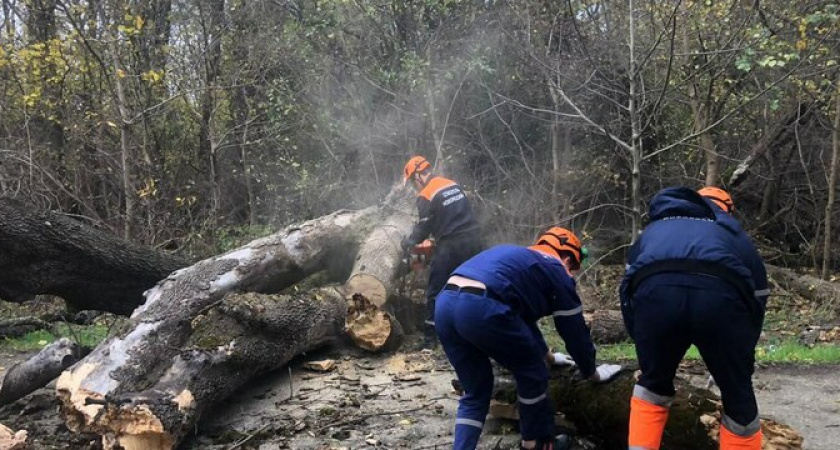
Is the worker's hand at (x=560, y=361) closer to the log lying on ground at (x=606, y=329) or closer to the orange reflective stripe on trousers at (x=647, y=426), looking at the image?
the orange reflective stripe on trousers at (x=647, y=426)

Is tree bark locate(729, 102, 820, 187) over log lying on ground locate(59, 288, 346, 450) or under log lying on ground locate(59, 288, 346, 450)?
over

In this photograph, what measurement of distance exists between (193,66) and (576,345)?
33.6ft

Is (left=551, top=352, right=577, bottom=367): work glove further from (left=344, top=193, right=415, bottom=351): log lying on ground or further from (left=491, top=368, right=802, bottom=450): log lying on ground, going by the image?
(left=344, top=193, right=415, bottom=351): log lying on ground

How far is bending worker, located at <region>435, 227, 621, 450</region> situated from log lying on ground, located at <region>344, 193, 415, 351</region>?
263 cm

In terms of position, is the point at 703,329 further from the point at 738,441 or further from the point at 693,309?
the point at 738,441

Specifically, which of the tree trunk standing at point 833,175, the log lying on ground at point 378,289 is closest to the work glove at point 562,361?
the log lying on ground at point 378,289

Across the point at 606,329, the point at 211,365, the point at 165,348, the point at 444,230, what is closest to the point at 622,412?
the point at 211,365

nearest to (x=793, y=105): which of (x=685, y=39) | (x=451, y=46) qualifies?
(x=685, y=39)

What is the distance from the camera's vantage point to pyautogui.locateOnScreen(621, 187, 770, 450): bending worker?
9.59ft

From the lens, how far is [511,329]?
3516 millimetres

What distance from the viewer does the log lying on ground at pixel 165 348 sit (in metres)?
4.02

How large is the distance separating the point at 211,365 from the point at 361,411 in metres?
1.13

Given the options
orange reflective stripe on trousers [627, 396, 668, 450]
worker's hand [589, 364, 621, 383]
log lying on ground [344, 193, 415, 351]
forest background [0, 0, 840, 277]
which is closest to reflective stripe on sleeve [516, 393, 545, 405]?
worker's hand [589, 364, 621, 383]

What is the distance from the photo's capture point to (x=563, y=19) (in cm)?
1021
